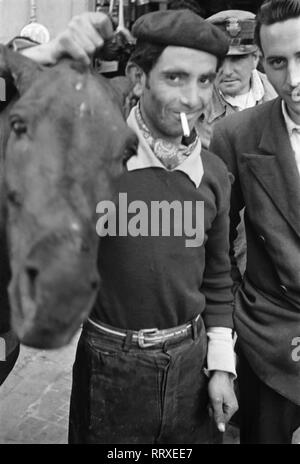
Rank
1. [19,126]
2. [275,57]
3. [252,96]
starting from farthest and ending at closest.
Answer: [252,96]
[275,57]
[19,126]

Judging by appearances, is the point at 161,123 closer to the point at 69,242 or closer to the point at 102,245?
the point at 102,245

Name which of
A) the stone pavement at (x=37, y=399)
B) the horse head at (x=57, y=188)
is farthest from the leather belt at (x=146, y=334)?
the stone pavement at (x=37, y=399)

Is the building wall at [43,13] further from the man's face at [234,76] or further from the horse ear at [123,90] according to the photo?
the horse ear at [123,90]

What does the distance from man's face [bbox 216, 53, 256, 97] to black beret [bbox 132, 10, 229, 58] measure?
6.98ft

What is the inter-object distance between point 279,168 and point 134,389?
1.10 meters

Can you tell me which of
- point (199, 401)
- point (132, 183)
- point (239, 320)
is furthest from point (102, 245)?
point (239, 320)

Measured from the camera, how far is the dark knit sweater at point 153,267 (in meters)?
2.03

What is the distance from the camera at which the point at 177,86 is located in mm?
1980

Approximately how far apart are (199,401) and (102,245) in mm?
715

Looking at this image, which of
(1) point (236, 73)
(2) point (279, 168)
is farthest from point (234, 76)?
(2) point (279, 168)

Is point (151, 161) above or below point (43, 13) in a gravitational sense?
below

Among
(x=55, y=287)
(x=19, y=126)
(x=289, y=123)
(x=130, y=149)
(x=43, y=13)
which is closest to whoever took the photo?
(x=55, y=287)

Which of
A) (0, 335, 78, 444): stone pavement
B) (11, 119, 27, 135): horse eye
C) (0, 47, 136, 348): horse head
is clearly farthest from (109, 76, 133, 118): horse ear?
(0, 335, 78, 444): stone pavement

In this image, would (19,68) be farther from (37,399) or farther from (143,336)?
(37,399)
